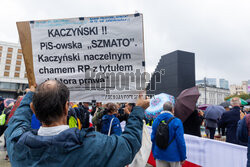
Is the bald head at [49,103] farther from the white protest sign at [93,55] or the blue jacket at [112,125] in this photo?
the blue jacket at [112,125]

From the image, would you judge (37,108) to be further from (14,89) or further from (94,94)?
A: (14,89)

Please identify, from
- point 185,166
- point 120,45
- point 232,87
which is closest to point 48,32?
point 120,45

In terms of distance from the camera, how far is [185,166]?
4754 mm

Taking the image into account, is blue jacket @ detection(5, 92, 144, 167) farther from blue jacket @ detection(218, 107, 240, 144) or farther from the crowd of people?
blue jacket @ detection(218, 107, 240, 144)

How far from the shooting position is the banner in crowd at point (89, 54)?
2334mm

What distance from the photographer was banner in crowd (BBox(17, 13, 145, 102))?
2334 millimetres

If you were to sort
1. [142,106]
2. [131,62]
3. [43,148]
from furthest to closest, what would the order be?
[131,62], [142,106], [43,148]

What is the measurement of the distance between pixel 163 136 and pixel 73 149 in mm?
2719

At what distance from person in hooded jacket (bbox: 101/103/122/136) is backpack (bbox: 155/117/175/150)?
91 centimetres

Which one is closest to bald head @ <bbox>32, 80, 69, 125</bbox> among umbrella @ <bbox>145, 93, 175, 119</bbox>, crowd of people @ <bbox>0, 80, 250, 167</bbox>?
crowd of people @ <bbox>0, 80, 250, 167</bbox>

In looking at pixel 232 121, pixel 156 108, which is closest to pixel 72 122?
pixel 232 121

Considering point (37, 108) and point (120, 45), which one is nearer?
point (37, 108)

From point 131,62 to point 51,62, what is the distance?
1.10 metres

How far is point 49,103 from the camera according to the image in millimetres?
1188
